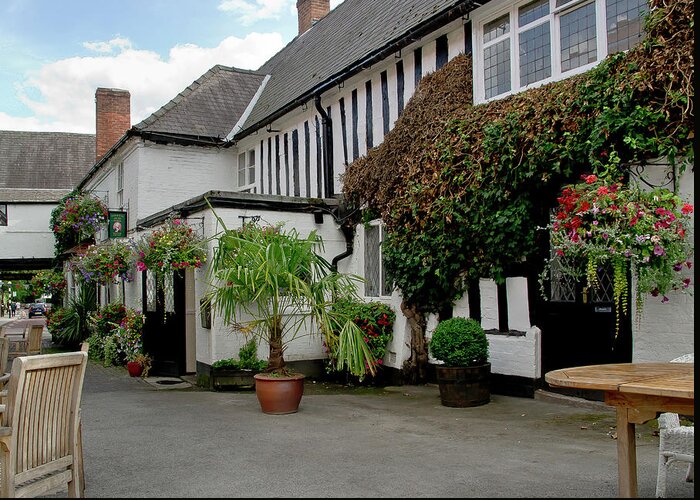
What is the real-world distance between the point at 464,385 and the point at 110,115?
15812 millimetres

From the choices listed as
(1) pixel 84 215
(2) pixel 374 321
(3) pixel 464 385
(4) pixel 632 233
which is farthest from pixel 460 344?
(1) pixel 84 215

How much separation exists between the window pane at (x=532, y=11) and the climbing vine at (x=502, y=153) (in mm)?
933

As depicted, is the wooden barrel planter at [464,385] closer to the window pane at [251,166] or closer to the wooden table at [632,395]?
the wooden table at [632,395]

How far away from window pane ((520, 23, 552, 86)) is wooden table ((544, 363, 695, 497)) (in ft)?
16.7

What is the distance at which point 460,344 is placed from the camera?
24.8 feet

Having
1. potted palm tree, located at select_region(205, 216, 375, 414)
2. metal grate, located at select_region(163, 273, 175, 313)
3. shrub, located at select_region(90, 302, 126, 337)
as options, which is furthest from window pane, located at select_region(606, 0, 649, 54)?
shrub, located at select_region(90, 302, 126, 337)

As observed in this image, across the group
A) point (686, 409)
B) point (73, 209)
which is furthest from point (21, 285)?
point (686, 409)

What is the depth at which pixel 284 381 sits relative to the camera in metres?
7.18

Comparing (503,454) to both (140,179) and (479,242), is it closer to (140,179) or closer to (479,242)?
(479,242)

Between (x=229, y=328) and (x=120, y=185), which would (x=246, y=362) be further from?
(x=120, y=185)

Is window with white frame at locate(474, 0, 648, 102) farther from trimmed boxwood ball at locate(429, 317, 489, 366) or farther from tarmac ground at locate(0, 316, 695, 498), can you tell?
tarmac ground at locate(0, 316, 695, 498)

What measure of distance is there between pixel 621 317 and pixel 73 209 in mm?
14216

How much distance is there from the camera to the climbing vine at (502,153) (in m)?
6.17

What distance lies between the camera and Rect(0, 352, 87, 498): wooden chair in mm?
3348
